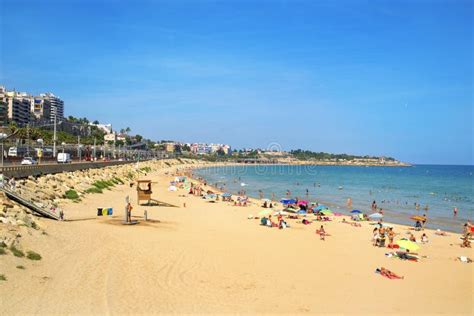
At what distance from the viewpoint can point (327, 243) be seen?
1930cm

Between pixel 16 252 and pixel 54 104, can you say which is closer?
pixel 16 252

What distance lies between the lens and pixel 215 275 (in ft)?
40.9

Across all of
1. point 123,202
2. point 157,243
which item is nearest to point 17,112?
point 123,202

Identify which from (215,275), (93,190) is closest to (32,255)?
(215,275)

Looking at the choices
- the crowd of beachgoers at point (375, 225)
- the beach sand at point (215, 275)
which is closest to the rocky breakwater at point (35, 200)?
the beach sand at point (215, 275)

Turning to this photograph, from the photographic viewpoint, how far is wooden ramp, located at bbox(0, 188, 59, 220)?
56.2 feet

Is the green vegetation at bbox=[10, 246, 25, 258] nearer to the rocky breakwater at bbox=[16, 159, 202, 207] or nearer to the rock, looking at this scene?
the rock

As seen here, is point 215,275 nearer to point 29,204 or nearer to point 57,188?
point 29,204

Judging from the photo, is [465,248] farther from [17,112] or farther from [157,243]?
[17,112]

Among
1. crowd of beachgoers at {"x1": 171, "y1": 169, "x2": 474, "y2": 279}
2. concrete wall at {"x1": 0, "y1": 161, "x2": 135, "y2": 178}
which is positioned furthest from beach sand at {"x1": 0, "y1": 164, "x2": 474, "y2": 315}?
concrete wall at {"x1": 0, "y1": 161, "x2": 135, "y2": 178}

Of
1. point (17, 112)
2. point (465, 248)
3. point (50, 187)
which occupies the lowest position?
point (465, 248)

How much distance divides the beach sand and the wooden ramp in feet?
4.14

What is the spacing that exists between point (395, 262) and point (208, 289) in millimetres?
8188

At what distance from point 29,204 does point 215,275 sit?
9.63 meters
